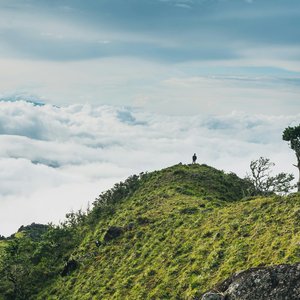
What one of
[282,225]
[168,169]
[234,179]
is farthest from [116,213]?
[282,225]

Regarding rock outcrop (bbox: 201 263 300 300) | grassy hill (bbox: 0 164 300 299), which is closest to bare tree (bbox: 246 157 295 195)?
grassy hill (bbox: 0 164 300 299)

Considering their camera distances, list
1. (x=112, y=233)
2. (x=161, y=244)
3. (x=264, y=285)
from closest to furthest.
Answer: (x=264, y=285) → (x=161, y=244) → (x=112, y=233)

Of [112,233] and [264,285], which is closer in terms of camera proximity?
[264,285]

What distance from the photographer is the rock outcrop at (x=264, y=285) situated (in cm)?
2288

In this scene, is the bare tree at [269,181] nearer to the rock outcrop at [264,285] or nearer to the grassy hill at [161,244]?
the grassy hill at [161,244]

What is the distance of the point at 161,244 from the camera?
213 ft

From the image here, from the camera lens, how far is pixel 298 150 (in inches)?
3233

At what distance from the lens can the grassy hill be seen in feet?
153

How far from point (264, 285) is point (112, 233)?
56245 millimetres

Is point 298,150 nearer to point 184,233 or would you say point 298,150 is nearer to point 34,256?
point 184,233

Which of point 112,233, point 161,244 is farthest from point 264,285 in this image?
point 112,233

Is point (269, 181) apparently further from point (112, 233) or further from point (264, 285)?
point (264, 285)

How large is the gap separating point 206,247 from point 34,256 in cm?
4622

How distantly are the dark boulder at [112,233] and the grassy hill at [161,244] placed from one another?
20 centimetres
